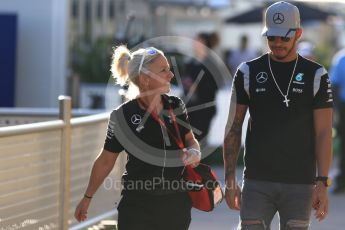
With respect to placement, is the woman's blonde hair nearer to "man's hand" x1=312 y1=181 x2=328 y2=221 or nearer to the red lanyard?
the red lanyard

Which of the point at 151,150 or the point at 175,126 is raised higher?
the point at 175,126

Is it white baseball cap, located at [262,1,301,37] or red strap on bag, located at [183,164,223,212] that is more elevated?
white baseball cap, located at [262,1,301,37]

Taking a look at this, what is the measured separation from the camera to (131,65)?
18.8 feet

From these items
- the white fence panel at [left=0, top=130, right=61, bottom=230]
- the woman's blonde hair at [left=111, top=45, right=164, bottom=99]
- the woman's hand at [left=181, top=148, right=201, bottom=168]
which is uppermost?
the woman's blonde hair at [left=111, top=45, right=164, bottom=99]

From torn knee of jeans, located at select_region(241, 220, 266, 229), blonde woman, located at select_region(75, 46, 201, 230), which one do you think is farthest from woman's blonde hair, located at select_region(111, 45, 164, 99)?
torn knee of jeans, located at select_region(241, 220, 266, 229)

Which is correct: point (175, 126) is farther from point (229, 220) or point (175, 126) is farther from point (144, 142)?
point (229, 220)

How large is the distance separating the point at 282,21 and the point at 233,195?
108 centimetres

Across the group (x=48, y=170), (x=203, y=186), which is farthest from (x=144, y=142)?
(x=48, y=170)

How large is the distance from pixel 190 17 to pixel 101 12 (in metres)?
8.56

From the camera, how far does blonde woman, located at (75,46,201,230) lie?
5.64 meters

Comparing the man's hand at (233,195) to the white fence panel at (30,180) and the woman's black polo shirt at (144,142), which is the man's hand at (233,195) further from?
the white fence panel at (30,180)

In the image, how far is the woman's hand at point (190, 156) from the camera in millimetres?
5645

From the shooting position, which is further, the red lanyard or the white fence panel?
the white fence panel

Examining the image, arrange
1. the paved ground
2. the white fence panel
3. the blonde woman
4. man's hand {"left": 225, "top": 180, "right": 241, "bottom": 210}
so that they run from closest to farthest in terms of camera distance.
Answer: the blonde woman → man's hand {"left": 225, "top": 180, "right": 241, "bottom": 210} → the white fence panel → the paved ground
